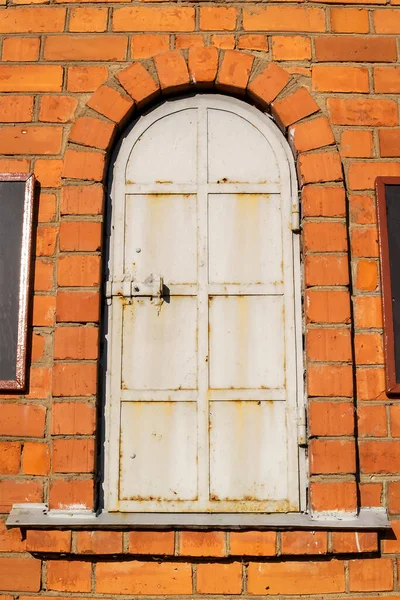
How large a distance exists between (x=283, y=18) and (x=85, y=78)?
86 centimetres

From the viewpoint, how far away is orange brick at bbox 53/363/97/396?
2.38 metres

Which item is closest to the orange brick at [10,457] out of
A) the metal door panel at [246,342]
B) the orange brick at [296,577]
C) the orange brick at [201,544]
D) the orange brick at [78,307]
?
the orange brick at [78,307]

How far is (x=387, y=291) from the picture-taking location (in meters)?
2.44

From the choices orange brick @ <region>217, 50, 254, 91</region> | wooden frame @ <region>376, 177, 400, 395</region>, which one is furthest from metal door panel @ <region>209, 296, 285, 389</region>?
orange brick @ <region>217, 50, 254, 91</region>

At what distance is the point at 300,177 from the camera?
8.36ft

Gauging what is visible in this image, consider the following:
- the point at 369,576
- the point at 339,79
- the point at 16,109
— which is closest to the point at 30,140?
the point at 16,109

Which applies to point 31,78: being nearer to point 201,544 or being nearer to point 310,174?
point 310,174

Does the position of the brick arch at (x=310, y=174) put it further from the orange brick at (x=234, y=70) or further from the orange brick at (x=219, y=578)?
the orange brick at (x=219, y=578)

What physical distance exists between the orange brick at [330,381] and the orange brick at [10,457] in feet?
3.66

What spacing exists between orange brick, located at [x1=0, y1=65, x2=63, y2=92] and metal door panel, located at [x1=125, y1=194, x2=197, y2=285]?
0.58 metres

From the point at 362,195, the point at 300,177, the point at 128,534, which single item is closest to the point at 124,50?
the point at 300,177

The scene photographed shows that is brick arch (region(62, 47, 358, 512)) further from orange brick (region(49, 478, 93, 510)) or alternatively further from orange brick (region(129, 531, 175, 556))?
orange brick (region(49, 478, 93, 510))

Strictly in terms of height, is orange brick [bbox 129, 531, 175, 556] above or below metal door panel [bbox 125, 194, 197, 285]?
below

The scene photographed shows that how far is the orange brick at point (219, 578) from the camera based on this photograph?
2283mm
